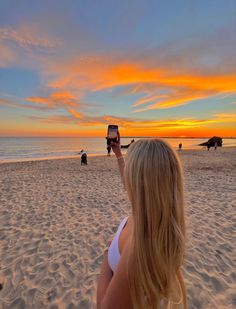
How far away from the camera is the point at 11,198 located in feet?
22.5

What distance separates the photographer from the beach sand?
105 inches

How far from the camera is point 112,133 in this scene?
2135mm

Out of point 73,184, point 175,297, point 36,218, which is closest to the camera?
point 175,297

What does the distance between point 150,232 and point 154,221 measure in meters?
0.06

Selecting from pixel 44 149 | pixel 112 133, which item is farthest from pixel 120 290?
pixel 44 149

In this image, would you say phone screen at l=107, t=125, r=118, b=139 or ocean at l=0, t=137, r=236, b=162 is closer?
phone screen at l=107, t=125, r=118, b=139

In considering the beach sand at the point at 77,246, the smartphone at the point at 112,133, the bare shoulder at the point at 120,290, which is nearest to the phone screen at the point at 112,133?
the smartphone at the point at 112,133

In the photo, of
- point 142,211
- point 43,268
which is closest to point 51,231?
point 43,268

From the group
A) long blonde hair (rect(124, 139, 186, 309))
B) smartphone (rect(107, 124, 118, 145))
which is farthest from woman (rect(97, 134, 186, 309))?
smartphone (rect(107, 124, 118, 145))

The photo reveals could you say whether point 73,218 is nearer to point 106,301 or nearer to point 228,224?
point 228,224

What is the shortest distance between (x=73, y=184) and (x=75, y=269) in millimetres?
6228

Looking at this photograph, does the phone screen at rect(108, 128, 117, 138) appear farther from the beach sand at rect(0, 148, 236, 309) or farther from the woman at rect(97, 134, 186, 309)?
the beach sand at rect(0, 148, 236, 309)

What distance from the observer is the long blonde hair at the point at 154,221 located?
101 centimetres

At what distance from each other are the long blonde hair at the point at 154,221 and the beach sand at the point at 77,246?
1945 millimetres
